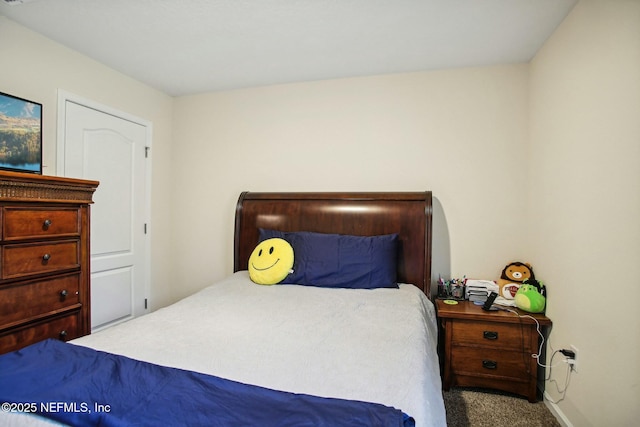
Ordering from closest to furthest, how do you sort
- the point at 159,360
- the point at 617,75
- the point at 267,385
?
1. the point at 267,385
2. the point at 159,360
3. the point at 617,75

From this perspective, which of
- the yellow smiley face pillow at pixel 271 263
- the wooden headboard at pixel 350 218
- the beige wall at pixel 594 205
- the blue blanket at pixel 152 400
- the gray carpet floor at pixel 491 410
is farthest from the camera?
the wooden headboard at pixel 350 218

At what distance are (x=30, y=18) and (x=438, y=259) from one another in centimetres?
335

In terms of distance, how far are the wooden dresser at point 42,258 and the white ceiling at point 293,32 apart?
43.4 inches

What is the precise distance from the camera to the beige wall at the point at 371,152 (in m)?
2.58

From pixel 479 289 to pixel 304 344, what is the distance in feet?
5.67

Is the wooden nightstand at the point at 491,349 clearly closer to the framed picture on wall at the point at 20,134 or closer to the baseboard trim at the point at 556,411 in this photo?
the baseboard trim at the point at 556,411

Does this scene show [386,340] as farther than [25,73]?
No

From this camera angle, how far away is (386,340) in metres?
1.36

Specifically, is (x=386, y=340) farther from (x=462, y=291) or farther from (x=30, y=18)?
(x=30, y=18)

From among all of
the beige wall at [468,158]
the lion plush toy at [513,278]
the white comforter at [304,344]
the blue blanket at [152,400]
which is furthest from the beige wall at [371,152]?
the blue blanket at [152,400]

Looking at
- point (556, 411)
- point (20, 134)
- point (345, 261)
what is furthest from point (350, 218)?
point (20, 134)

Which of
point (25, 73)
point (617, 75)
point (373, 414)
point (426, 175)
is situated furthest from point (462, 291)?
point (25, 73)

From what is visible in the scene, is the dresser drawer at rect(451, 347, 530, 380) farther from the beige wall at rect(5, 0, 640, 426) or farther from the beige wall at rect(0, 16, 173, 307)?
the beige wall at rect(0, 16, 173, 307)

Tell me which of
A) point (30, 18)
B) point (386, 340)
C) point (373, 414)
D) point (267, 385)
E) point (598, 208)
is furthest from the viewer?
point (30, 18)
